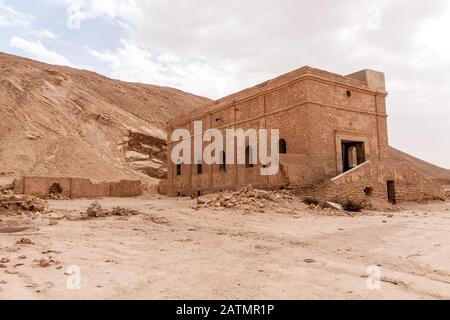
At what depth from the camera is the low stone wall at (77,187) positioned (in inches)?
851

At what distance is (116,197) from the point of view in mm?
25031

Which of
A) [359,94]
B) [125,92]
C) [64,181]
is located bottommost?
[64,181]

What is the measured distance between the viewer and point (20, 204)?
11.6 m

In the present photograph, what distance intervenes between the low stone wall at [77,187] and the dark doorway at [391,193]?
16817 millimetres

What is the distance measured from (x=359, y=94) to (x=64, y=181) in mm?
17781

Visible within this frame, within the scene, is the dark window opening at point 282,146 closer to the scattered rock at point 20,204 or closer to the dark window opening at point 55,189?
the scattered rock at point 20,204

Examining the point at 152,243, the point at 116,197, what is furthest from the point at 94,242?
the point at 116,197

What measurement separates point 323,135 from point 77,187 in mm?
15203

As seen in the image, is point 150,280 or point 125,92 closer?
point 150,280

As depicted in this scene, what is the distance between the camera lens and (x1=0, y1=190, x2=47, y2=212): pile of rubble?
11.3m

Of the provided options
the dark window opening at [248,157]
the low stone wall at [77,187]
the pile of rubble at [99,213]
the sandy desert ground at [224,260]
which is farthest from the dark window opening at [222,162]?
the sandy desert ground at [224,260]

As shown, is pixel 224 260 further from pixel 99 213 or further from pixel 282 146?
pixel 282 146

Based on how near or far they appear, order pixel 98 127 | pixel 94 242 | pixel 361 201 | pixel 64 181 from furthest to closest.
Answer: pixel 98 127 → pixel 64 181 → pixel 361 201 → pixel 94 242
